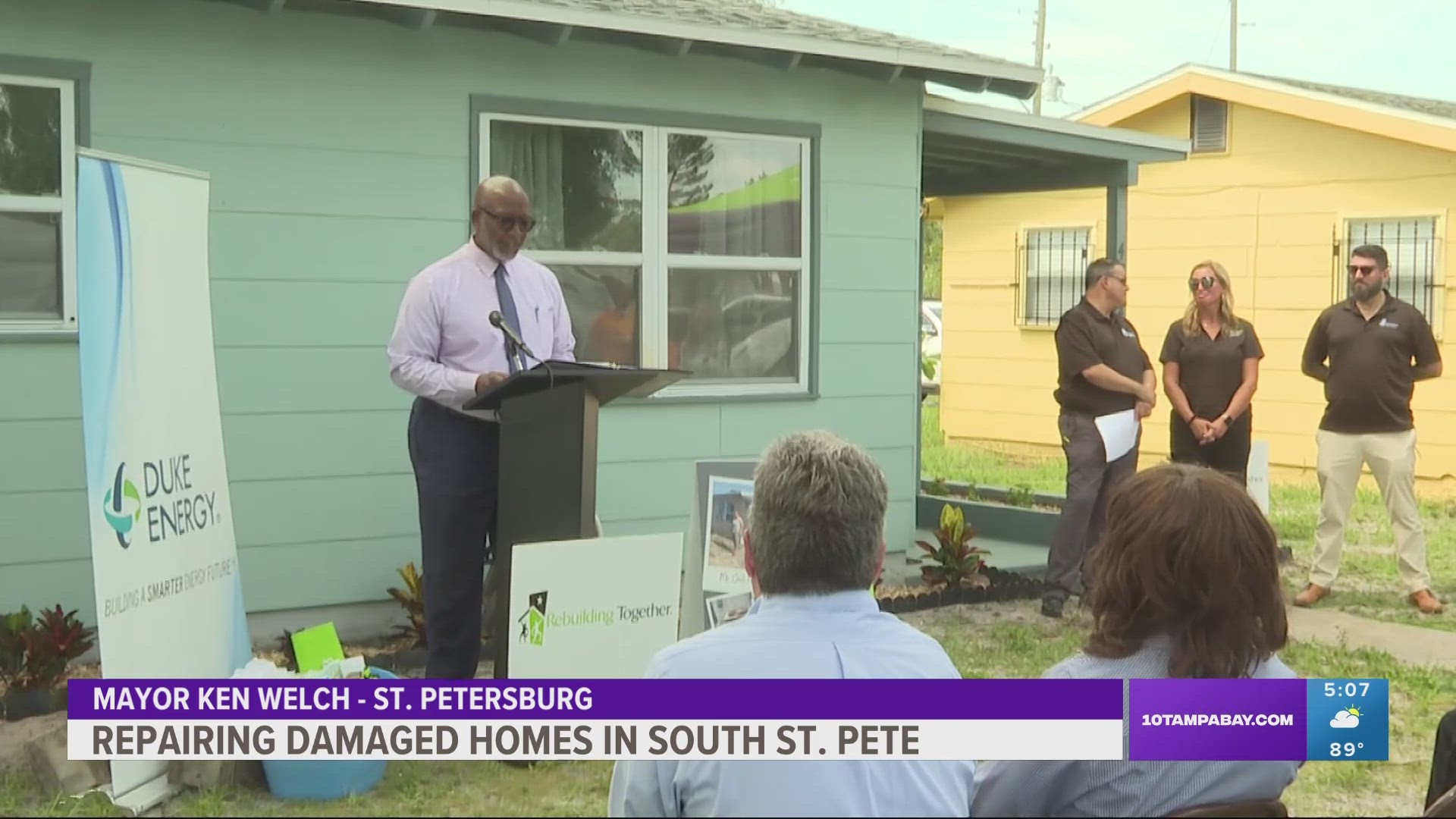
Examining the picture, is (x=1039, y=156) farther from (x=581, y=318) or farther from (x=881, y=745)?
(x=881, y=745)

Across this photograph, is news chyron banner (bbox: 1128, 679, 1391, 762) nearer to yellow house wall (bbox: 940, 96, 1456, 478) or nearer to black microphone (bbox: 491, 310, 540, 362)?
black microphone (bbox: 491, 310, 540, 362)

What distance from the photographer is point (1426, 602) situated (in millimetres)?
7668

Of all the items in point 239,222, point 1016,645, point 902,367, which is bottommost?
point 1016,645

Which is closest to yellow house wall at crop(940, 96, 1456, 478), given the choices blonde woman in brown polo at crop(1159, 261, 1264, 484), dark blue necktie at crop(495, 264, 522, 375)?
blonde woman in brown polo at crop(1159, 261, 1264, 484)

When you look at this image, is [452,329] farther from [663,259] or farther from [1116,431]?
[1116,431]

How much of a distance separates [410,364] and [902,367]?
12.3ft

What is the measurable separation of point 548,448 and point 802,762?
2.64 metres

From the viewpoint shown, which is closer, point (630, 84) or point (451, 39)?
point (451, 39)

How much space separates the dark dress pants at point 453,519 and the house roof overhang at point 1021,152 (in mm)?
4083

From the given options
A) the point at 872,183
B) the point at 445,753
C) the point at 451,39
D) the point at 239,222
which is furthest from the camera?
the point at 872,183

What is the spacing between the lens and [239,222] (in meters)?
6.26

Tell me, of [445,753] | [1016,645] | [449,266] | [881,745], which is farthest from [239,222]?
[881,745]

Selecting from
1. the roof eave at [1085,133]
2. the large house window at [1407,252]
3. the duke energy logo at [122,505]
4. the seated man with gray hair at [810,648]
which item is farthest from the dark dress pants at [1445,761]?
the large house window at [1407,252]

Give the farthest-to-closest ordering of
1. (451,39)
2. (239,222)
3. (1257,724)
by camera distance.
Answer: (451,39) → (239,222) → (1257,724)
